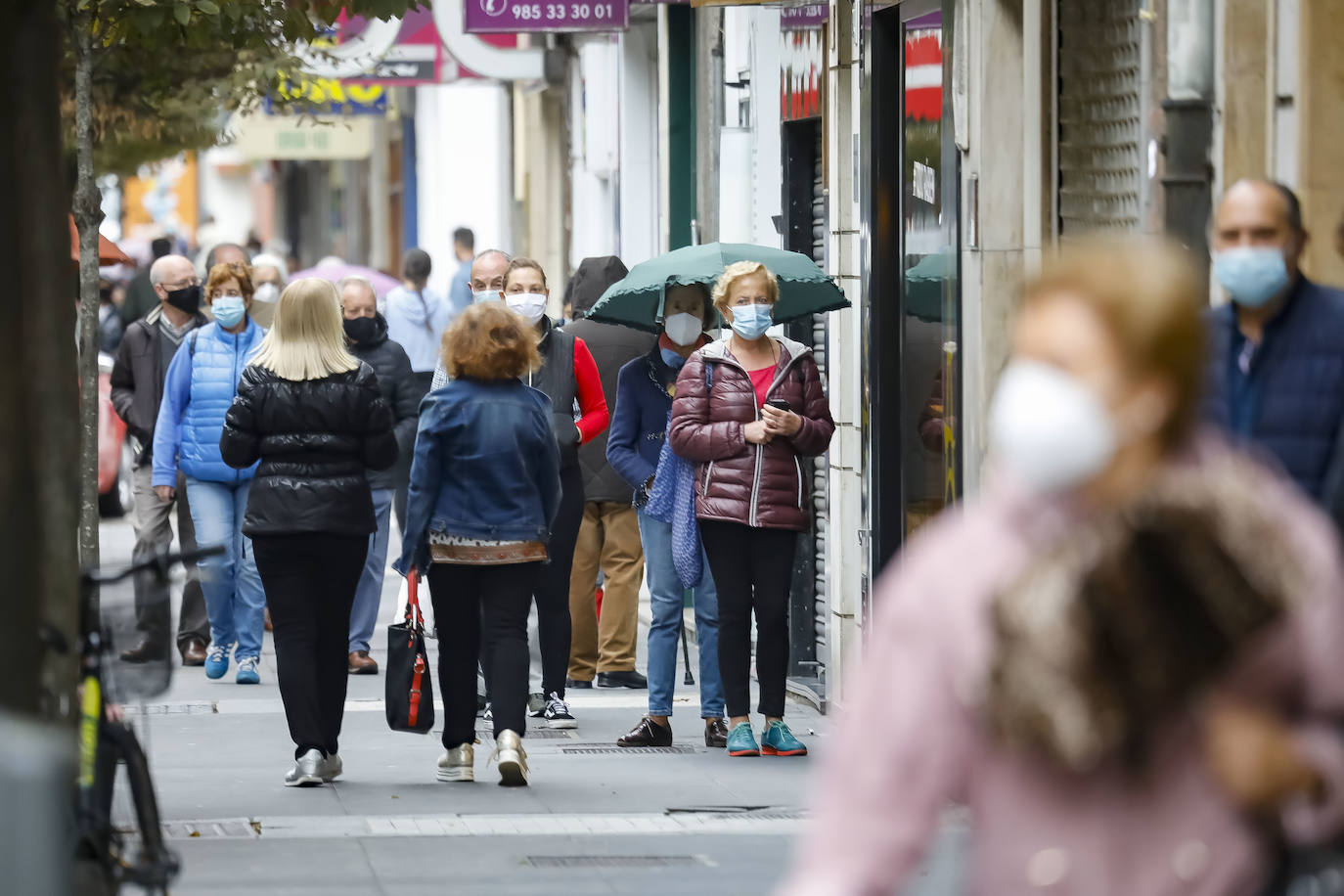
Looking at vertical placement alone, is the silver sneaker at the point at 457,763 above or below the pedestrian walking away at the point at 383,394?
below

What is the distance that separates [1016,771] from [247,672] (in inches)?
367

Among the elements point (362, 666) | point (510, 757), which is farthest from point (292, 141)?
point (510, 757)

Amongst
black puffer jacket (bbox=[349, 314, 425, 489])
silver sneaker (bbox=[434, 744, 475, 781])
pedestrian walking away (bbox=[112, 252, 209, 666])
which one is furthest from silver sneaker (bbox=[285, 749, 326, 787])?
pedestrian walking away (bbox=[112, 252, 209, 666])

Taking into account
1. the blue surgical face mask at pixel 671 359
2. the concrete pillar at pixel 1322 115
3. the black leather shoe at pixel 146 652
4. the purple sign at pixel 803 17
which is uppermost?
the purple sign at pixel 803 17

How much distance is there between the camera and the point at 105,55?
12.8 meters

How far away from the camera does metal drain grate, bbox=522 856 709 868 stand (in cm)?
738

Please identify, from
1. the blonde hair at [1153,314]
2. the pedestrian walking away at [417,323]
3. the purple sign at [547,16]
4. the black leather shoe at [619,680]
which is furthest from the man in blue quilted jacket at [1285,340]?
the pedestrian walking away at [417,323]

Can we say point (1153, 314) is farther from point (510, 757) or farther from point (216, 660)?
point (216, 660)

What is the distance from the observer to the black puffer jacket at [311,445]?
8.73 m

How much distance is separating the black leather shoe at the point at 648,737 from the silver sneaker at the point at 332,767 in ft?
4.64

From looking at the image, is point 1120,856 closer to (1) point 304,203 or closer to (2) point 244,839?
(2) point 244,839

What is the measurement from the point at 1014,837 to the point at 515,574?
5858 millimetres

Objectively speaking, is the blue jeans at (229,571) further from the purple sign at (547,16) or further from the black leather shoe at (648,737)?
the purple sign at (547,16)

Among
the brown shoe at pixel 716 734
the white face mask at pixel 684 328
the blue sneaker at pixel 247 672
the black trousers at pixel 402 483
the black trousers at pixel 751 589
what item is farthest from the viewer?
the black trousers at pixel 402 483
